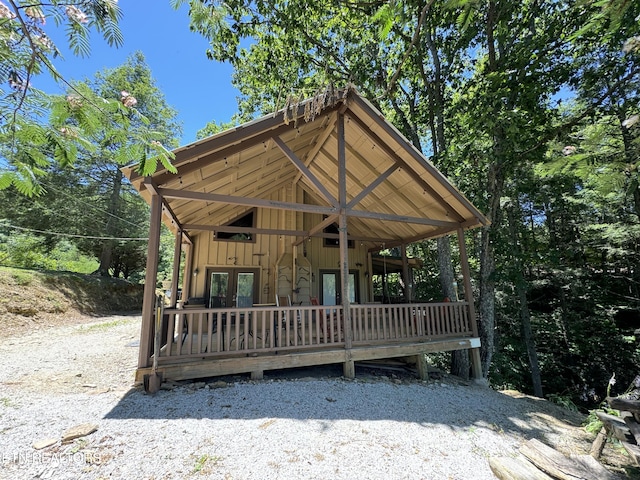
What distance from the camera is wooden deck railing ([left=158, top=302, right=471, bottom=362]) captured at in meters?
5.01

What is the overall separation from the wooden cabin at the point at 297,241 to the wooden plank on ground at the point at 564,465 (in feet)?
10.4

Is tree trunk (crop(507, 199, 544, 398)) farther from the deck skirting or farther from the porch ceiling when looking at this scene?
the deck skirting

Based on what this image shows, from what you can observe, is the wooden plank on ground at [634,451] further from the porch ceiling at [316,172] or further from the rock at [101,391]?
the rock at [101,391]

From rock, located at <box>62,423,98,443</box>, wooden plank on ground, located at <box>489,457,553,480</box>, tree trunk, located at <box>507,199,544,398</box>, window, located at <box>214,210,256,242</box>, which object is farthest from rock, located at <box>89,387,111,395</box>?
tree trunk, located at <box>507,199,544,398</box>

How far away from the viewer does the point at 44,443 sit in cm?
301

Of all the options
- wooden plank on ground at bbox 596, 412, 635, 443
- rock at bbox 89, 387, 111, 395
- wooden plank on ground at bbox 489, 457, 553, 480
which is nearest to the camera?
wooden plank on ground at bbox 489, 457, 553, 480

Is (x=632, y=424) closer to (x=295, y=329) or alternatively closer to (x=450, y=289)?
(x=295, y=329)

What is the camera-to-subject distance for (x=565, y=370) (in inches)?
535

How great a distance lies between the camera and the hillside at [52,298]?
990 centimetres

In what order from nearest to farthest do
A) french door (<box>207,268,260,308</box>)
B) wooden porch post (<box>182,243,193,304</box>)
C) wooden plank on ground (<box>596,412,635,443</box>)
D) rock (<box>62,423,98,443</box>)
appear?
rock (<box>62,423,98,443</box>)
wooden plank on ground (<box>596,412,635,443</box>)
french door (<box>207,268,260,308</box>)
wooden porch post (<box>182,243,193,304</box>)

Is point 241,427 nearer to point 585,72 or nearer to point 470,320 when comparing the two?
point 470,320

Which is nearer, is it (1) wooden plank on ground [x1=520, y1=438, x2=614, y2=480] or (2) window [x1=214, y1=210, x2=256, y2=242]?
(1) wooden plank on ground [x1=520, y1=438, x2=614, y2=480]

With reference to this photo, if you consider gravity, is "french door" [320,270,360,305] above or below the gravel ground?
above

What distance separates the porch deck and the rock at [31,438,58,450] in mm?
1527
